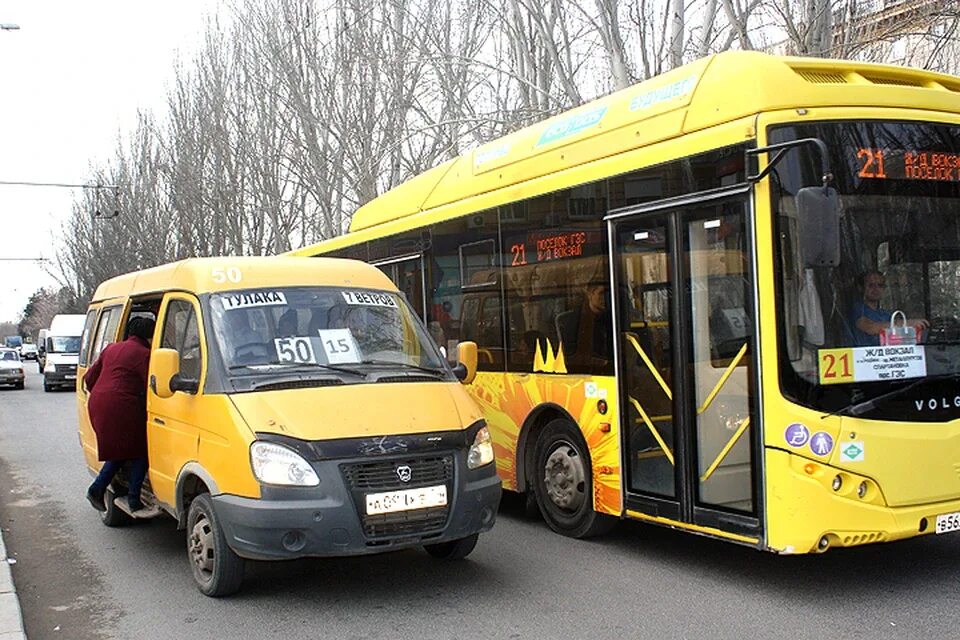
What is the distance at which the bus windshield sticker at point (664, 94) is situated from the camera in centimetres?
673

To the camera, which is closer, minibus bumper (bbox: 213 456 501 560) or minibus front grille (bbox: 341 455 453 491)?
minibus bumper (bbox: 213 456 501 560)

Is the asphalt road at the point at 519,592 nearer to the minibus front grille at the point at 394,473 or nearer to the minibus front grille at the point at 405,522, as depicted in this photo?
the minibus front grille at the point at 405,522

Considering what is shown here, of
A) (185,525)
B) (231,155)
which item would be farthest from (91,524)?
(231,155)

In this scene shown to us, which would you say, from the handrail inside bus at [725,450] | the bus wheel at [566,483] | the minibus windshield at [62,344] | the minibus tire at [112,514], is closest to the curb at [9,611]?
the minibus tire at [112,514]

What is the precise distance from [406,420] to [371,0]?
17099mm

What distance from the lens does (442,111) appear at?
72.9 feet

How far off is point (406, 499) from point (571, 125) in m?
3.68

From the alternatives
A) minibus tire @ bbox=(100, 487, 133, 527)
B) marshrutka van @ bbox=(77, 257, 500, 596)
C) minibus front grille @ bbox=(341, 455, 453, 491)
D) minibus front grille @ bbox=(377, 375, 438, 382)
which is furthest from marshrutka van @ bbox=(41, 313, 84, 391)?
minibus front grille @ bbox=(341, 455, 453, 491)

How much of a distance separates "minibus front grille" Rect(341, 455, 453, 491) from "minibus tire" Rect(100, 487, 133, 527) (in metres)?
3.70

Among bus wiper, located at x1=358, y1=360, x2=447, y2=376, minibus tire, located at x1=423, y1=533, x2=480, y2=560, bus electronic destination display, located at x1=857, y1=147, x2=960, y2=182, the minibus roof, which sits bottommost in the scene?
minibus tire, located at x1=423, y1=533, x2=480, y2=560

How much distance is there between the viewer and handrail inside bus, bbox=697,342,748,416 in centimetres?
612

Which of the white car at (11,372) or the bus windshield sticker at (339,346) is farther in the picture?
the white car at (11,372)

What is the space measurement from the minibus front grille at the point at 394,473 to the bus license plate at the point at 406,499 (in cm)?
4

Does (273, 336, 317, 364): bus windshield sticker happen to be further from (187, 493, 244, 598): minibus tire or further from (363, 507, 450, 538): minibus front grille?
(363, 507, 450, 538): minibus front grille
